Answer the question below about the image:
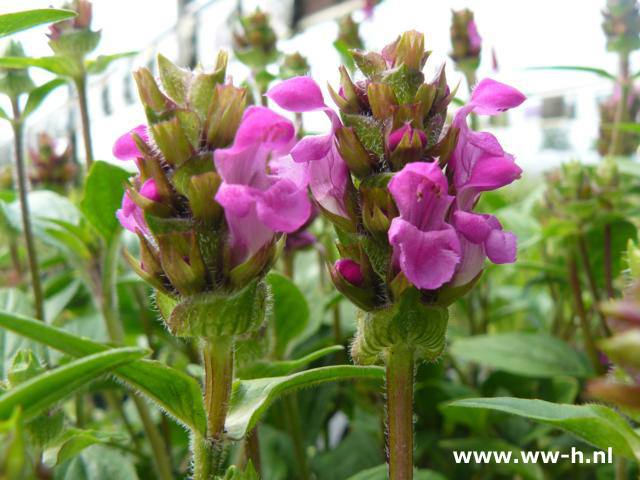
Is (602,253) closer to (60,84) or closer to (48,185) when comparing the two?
(60,84)

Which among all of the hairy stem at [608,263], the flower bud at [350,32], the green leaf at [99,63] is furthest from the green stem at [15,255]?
the hairy stem at [608,263]

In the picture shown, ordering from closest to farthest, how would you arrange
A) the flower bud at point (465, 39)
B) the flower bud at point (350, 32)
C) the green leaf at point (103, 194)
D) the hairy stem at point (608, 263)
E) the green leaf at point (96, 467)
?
the green leaf at point (96, 467) < the green leaf at point (103, 194) < the hairy stem at point (608, 263) < the flower bud at point (465, 39) < the flower bud at point (350, 32)

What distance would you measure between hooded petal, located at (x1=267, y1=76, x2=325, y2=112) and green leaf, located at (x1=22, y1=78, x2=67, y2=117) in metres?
0.39

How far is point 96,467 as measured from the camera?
0.54 m

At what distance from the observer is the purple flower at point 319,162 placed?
39 cm

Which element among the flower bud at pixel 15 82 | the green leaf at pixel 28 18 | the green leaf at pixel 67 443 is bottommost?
the green leaf at pixel 67 443

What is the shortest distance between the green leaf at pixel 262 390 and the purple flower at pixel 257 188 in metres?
0.07

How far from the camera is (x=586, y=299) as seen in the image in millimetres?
1073

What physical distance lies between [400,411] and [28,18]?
0.33 m

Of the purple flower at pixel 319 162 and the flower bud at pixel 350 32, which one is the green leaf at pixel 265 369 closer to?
the purple flower at pixel 319 162

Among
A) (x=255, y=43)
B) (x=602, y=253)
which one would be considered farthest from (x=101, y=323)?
(x=602, y=253)

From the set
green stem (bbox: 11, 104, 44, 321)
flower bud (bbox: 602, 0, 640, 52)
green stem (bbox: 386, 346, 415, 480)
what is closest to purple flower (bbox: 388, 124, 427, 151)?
green stem (bbox: 386, 346, 415, 480)

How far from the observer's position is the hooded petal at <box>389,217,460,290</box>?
34 centimetres

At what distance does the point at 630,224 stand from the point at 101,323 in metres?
0.70
